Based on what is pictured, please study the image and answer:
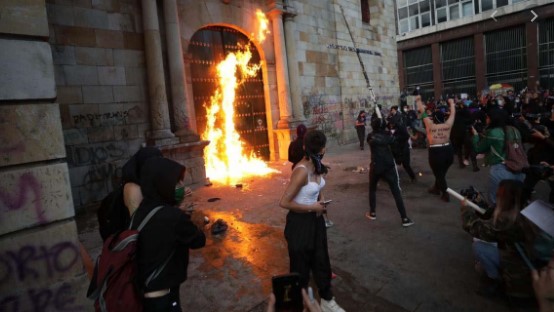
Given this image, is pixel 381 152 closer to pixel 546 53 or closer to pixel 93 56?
pixel 93 56

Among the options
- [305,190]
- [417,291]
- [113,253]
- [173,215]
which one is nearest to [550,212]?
[417,291]

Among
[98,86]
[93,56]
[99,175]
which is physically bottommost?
[99,175]

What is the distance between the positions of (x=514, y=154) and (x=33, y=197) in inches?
220

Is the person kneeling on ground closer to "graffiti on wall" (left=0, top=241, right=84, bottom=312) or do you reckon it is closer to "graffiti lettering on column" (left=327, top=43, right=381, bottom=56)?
"graffiti on wall" (left=0, top=241, right=84, bottom=312)

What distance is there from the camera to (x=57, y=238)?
2.91m

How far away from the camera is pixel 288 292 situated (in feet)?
4.62

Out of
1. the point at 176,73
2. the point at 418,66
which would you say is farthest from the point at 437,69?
the point at 176,73

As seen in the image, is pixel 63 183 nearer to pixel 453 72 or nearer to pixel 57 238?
pixel 57 238

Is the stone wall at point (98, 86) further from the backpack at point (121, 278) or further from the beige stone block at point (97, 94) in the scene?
the backpack at point (121, 278)

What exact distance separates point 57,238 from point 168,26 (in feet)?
22.3

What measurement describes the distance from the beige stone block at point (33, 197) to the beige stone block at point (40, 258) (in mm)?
94

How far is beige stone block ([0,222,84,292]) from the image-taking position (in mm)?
2664

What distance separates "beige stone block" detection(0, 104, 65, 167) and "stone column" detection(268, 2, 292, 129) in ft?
29.2

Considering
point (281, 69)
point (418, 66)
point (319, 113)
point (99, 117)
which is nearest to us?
point (99, 117)
